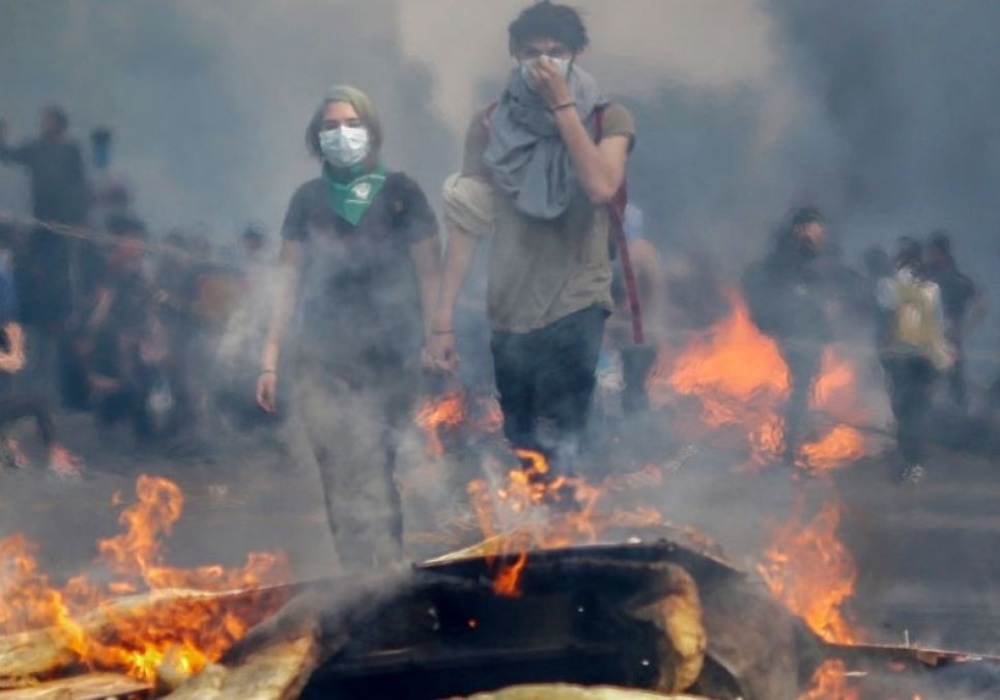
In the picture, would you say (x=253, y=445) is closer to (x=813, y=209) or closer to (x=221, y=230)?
(x=221, y=230)

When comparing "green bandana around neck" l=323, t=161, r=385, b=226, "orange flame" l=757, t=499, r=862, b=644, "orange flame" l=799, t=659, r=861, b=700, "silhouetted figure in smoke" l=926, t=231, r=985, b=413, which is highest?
"green bandana around neck" l=323, t=161, r=385, b=226

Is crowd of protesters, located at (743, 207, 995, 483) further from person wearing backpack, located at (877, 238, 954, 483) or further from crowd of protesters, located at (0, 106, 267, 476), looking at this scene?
crowd of protesters, located at (0, 106, 267, 476)

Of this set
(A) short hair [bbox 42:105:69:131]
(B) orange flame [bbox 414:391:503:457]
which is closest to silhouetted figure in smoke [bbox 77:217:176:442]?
(A) short hair [bbox 42:105:69:131]

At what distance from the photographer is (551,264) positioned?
6094 millimetres

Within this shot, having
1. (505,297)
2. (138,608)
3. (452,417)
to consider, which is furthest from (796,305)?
(138,608)

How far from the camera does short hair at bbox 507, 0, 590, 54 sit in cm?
621

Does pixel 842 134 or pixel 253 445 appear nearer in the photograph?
pixel 253 445

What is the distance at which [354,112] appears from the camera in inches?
248

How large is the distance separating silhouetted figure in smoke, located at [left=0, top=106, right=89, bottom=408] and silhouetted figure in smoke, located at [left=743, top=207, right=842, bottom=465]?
447cm

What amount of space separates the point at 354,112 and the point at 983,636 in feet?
11.2

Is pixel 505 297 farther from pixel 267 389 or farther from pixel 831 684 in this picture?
pixel 831 684

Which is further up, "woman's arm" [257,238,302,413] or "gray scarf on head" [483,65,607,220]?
"gray scarf on head" [483,65,607,220]

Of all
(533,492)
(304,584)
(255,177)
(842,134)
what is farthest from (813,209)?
(304,584)

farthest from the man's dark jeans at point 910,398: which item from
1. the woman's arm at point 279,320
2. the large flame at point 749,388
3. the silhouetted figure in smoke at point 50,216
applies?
the silhouetted figure in smoke at point 50,216
